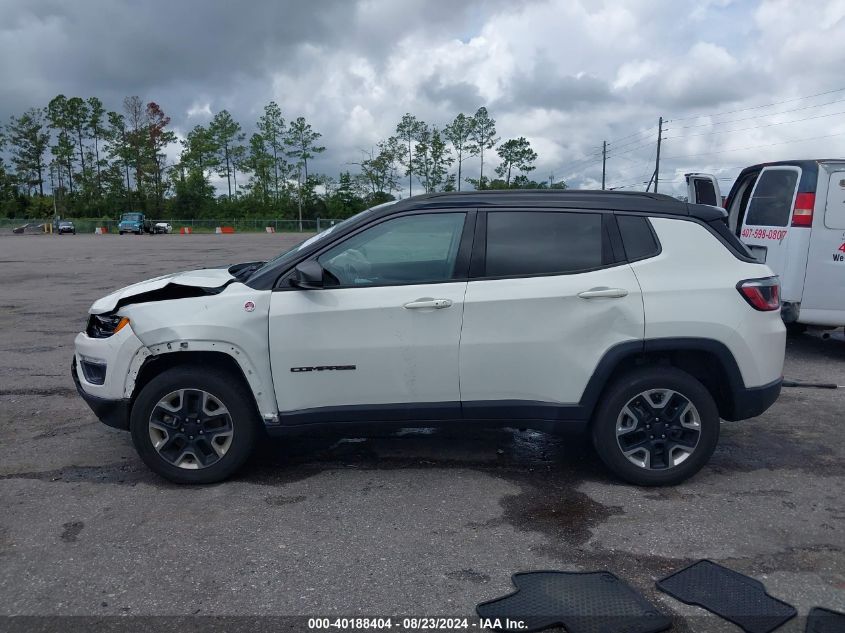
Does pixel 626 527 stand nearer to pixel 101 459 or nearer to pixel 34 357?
pixel 101 459

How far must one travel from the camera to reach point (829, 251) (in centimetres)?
748

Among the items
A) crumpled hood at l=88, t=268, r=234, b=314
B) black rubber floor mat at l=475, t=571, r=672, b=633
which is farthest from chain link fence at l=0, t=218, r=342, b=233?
black rubber floor mat at l=475, t=571, r=672, b=633

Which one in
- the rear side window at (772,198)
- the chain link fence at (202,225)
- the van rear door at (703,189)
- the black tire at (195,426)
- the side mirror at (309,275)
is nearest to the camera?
the side mirror at (309,275)

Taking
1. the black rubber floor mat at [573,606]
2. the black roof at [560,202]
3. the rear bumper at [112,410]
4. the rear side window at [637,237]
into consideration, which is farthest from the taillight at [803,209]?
the rear bumper at [112,410]

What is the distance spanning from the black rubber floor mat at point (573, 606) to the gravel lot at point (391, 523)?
0.09 meters

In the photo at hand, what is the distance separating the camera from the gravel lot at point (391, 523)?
3133 mm

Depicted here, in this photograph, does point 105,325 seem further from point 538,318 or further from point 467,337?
point 538,318

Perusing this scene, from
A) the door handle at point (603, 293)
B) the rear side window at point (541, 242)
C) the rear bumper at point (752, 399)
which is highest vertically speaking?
the rear side window at point (541, 242)

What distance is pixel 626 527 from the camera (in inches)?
149

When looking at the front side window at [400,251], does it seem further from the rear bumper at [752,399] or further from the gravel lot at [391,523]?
the rear bumper at [752,399]

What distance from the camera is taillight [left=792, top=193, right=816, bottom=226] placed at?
750 cm

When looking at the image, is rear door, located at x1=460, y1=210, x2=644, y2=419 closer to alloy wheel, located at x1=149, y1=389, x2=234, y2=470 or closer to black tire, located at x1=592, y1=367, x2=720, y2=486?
black tire, located at x1=592, y1=367, x2=720, y2=486

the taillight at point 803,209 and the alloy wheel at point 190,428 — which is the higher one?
the taillight at point 803,209

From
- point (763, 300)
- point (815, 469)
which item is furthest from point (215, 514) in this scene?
point (815, 469)
